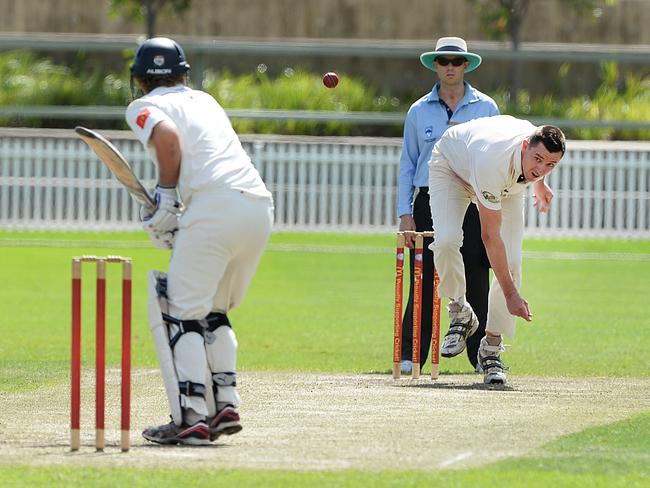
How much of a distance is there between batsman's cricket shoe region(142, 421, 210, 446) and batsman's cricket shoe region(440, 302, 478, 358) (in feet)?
Result: 9.55

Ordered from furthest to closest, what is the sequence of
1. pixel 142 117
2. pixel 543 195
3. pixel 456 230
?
pixel 543 195 < pixel 456 230 < pixel 142 117

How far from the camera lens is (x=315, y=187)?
2480 centimetres

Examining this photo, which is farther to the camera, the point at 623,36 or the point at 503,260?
the point at 623,36

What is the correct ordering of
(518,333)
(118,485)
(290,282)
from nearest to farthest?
(118,485) < (518,333) < (290,282)

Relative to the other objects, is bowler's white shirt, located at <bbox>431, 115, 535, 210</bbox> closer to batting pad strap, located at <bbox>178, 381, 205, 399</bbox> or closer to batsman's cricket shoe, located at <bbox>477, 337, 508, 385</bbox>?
batsman's cricket shoe, located at <bbox>477, 337, 508, 385</bbox>

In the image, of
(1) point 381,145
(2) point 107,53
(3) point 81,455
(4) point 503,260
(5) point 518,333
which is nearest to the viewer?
(3) point 81,455

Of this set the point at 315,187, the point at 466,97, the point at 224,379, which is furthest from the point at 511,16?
the point at 224,379

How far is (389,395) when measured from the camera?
9.34 metres

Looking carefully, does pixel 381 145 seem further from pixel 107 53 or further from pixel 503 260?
pixel 503 260

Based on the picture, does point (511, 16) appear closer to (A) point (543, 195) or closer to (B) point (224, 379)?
(A) point (543, 195)

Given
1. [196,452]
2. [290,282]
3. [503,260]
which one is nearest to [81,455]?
[196,452]

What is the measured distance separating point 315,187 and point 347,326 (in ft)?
34.9

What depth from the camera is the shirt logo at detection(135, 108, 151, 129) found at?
7211 mm

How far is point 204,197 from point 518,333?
23.4 feet
